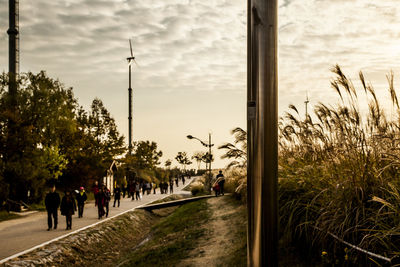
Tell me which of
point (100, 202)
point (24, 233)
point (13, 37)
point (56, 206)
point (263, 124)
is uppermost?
point (13, 37)

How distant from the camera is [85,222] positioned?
18469mm

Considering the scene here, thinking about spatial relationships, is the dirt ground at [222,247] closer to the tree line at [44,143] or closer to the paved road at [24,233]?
the paved road at [24,233]

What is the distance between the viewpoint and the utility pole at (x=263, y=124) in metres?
2.56

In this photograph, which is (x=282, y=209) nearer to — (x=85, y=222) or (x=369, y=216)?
(x=369, y=216)

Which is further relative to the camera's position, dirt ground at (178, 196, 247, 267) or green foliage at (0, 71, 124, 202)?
green foliage at (0, 71, 124, 202)

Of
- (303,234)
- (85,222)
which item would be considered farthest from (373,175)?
(85,222)

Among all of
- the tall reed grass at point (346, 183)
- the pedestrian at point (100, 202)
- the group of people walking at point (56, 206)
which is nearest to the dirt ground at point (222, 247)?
the tall reed grass at point (346, 183)

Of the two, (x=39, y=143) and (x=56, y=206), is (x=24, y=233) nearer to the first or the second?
(x=56, y=206)

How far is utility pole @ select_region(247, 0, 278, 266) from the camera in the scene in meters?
2.56

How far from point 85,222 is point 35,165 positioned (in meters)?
8.97

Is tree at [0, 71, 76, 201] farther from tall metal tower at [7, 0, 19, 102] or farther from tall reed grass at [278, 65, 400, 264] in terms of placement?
tall reed grass at [278, 65, 400, 264]

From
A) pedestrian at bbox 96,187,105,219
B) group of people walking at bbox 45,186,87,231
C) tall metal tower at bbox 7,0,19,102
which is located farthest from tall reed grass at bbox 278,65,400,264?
tall metal tower at bbox 7,0,19,102

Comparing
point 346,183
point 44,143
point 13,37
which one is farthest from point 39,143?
point 346,183

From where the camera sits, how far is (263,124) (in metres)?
2.56
